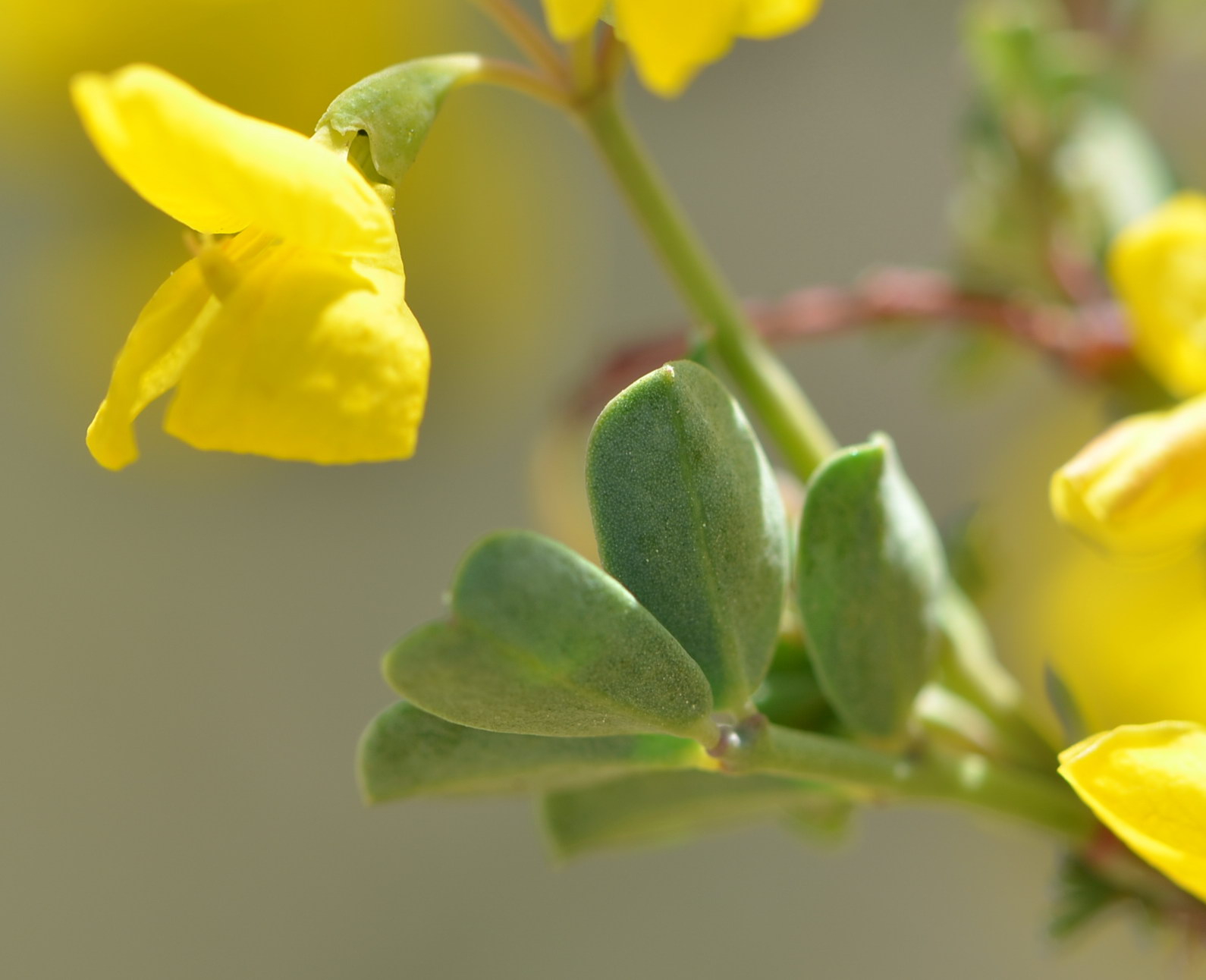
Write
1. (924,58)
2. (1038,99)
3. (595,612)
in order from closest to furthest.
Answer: (595,612) → (1038,99) → (924,58)

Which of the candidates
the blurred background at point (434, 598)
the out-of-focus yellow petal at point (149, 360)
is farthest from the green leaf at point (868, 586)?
the blurred background at point (434, 598)

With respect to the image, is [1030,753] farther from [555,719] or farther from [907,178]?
[907,178]

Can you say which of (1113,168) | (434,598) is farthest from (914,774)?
(434,598)

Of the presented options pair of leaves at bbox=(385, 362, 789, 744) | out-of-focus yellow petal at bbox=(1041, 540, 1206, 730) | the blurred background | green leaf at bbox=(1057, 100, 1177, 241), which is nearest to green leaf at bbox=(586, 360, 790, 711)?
pair of leaves at bbox=(385, 362, 789, 744)

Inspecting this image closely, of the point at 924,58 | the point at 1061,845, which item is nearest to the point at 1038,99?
the point at 1061,845

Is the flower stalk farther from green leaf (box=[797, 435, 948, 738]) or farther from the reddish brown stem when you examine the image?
the reddish brown stem

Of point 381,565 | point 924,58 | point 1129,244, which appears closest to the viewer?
point 1129,244

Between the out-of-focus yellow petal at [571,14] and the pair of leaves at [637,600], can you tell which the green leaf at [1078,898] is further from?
the out-of-focus yellow petal at [571,14]
